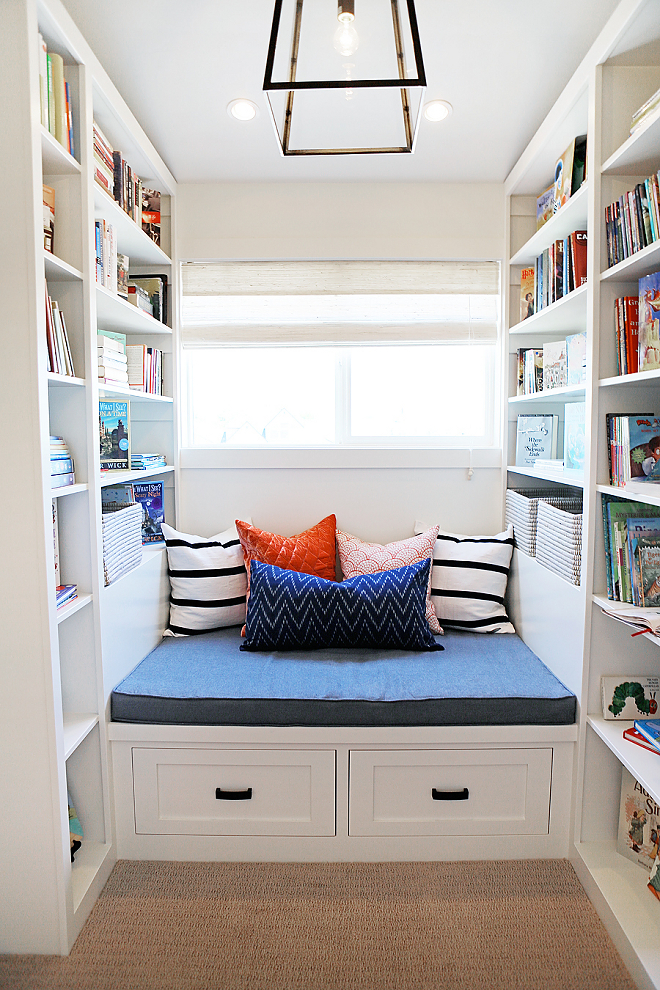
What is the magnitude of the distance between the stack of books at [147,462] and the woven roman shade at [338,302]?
60cm

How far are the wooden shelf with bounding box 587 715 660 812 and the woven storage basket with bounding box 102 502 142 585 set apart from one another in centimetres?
163

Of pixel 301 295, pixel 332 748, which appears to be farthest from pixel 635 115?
pixel 332 748

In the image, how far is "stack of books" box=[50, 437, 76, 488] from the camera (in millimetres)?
1595

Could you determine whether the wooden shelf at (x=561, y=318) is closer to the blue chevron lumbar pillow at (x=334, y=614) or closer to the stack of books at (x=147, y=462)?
the blue chevron lumbar pillow at (x=334, y=614)

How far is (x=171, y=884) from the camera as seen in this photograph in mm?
1799

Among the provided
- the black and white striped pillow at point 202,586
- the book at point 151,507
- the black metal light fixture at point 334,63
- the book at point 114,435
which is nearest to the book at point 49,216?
the book at point 114,435

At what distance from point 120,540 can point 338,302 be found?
4.89ft

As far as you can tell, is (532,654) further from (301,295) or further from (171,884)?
(301,295)

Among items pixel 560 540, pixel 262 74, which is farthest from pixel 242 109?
pixel 560 540

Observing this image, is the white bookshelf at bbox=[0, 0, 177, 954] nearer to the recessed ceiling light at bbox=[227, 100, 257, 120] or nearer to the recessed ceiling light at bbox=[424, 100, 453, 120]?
the recessed ceiling light at bbox=[227, 100, 257, 120]

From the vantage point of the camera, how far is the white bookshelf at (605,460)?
5.13 ft

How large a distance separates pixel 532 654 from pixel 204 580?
1.35 m

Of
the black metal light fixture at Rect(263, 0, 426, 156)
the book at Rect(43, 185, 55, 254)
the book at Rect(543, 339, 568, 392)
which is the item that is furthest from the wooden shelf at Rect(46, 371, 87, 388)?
the book at Rect(543, 339, 568, 392)

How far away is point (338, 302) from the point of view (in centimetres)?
273
